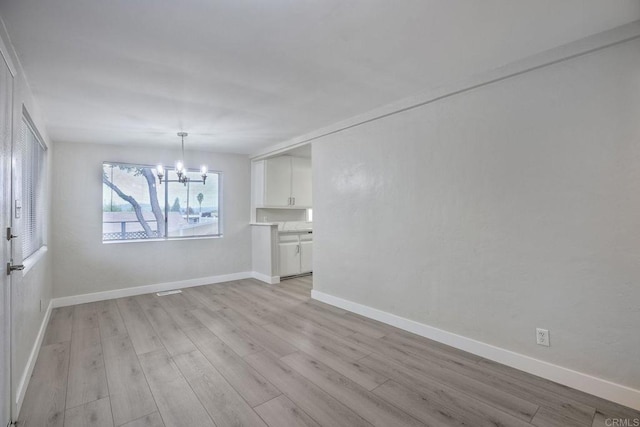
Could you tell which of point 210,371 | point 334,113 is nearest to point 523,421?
point 210,371

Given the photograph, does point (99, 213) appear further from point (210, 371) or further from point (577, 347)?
point (577, 347)

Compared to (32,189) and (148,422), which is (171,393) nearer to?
(148,422)

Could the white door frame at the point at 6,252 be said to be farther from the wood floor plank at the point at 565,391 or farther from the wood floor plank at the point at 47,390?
the wood floor plank at the point at 565,391

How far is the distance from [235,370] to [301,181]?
13.4ft

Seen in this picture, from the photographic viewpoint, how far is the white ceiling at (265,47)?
1.74 meters

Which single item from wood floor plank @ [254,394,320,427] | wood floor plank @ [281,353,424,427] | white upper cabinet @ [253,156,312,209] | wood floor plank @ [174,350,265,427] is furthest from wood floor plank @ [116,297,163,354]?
white upper cabinet @ [253,156,312,209]

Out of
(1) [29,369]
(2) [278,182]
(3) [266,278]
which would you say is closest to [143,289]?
(3) [266,278]

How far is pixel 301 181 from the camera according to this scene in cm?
610

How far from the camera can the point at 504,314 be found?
8.25 feet

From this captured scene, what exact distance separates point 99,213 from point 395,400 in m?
4.72

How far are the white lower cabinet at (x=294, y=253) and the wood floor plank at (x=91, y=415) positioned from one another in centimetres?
362

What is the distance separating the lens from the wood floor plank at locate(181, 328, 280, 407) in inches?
85.8

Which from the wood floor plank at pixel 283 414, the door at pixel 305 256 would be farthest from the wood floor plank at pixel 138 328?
the door at pixel 305 256
